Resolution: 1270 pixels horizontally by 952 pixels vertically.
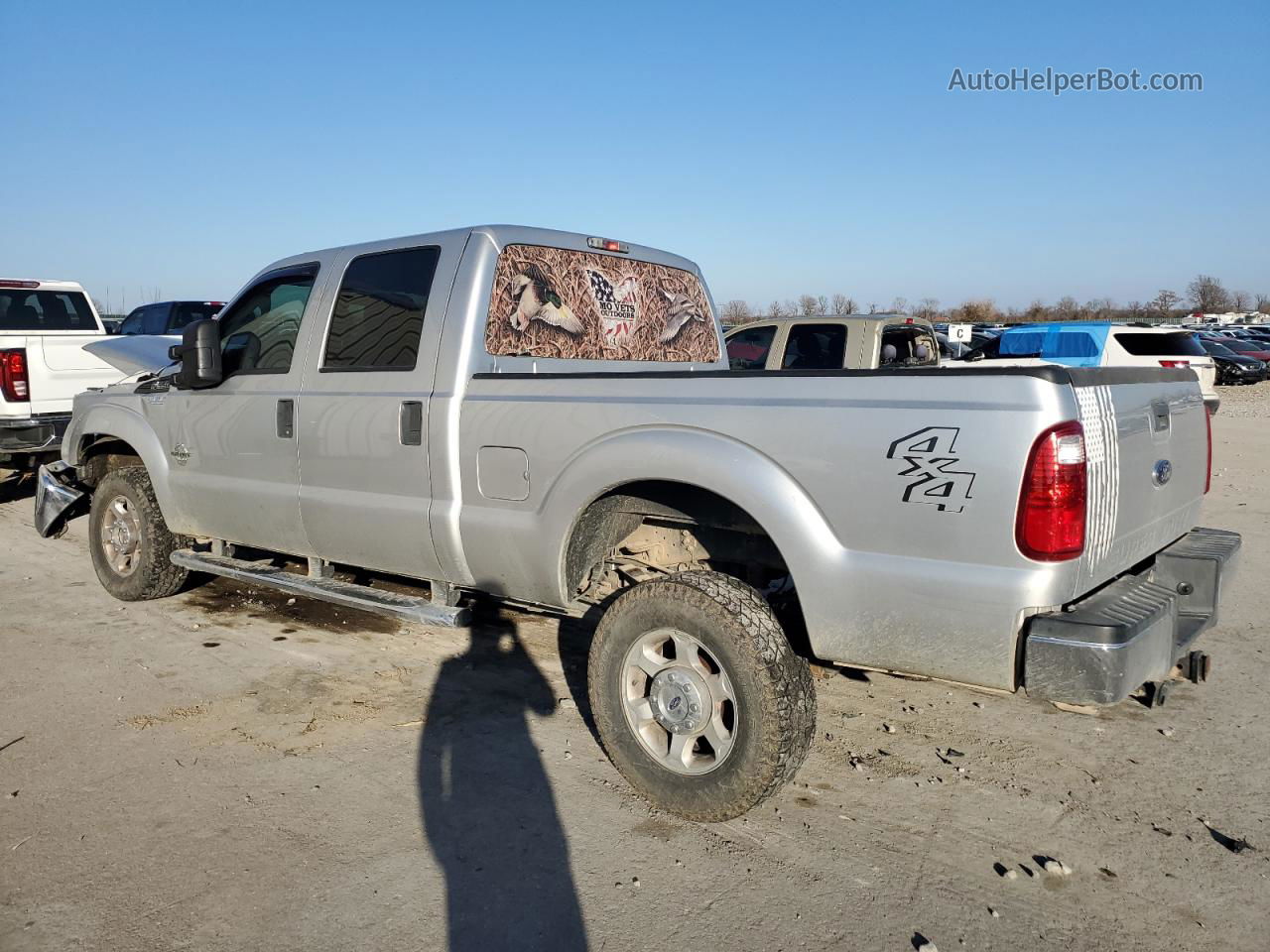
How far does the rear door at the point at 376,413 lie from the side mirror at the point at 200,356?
0.67 meters

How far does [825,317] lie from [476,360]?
709cm

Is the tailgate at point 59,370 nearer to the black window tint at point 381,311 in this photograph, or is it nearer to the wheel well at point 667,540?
the black window tint at point 381,311

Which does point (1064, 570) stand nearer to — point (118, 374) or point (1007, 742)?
point (1007, 742)

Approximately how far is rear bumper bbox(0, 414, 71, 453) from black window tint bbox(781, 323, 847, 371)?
7.07 meters

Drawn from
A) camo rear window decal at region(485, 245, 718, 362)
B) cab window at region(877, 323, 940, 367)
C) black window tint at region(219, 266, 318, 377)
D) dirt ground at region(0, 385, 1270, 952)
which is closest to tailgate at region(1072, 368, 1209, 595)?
dirt ground at region(0, 385, 1270, 952)

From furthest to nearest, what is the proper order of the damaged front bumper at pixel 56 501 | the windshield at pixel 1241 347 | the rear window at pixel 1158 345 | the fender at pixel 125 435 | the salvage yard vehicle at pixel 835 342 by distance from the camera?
the windshield at pixel 1241 347 < the rear window at pixel 1158 345 < the salvage yard vehicle at pixel 835 342 < the damaged front bumper at pixel 56 501 < the fender at pixel 125 435

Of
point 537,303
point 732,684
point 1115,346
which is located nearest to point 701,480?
point 732,684

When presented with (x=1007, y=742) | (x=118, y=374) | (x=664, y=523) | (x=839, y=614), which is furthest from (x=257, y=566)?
(x=118, y=374)

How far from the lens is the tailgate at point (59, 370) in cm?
874

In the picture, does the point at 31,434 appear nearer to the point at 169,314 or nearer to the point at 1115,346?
the point at 169,314

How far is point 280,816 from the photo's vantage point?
3.51m

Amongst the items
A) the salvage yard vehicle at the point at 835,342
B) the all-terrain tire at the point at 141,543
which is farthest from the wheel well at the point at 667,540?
the salvage yard vehicle at the point at 835,342

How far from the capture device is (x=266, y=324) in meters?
5.28

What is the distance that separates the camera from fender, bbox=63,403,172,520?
5.72 metres
